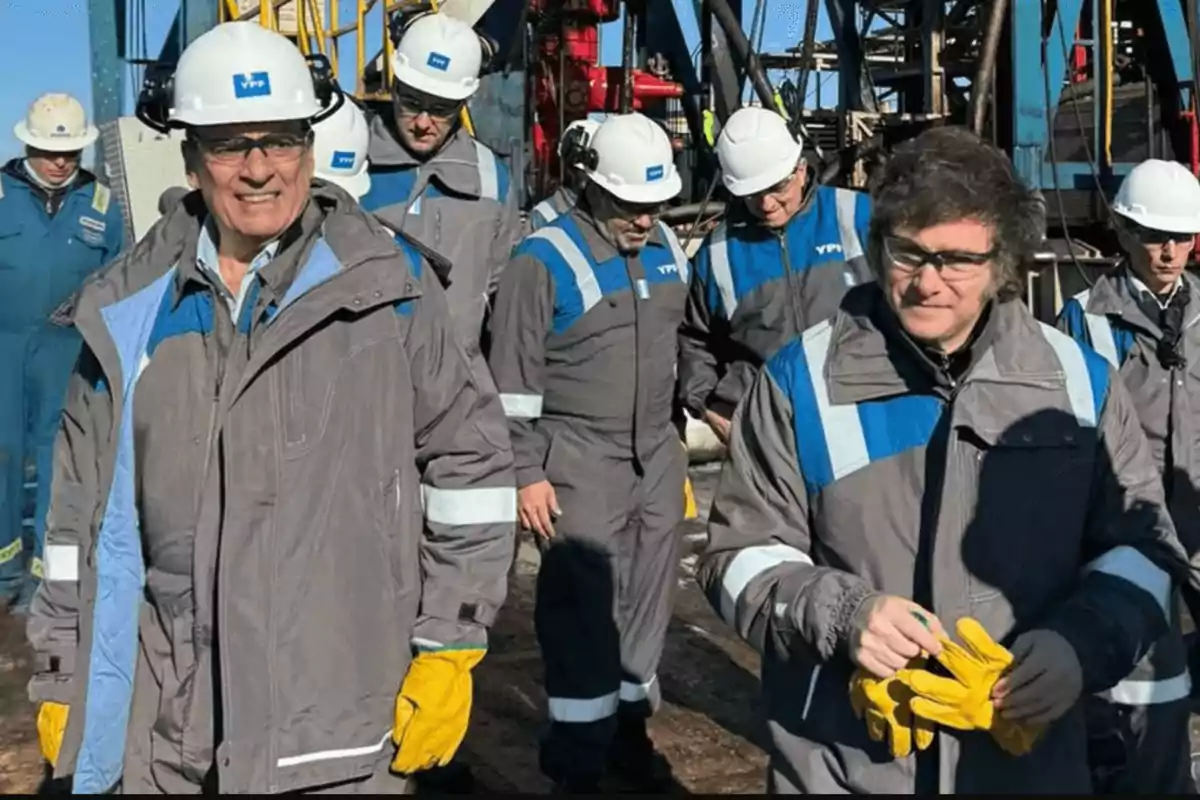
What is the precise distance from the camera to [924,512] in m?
1.99

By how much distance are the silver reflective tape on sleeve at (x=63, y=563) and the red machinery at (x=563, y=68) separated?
26.7ft

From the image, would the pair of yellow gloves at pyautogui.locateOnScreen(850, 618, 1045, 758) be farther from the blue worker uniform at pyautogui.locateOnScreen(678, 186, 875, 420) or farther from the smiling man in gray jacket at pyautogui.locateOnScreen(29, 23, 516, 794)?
the blue worker uniform at pyautogui.locateOnScreen(678, 186, 875, 420)

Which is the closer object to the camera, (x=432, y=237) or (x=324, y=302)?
(x=324, y=302)

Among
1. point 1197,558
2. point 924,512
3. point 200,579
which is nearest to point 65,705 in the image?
point 200,579

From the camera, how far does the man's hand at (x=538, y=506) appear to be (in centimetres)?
389

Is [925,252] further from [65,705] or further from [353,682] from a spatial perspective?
[65,705]

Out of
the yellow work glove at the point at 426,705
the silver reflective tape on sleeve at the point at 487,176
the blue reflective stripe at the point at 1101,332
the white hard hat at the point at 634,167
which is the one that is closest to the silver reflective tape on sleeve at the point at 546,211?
the silver reflective tape on sleeve at the point at 487,176

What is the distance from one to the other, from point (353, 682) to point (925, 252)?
3.69ft

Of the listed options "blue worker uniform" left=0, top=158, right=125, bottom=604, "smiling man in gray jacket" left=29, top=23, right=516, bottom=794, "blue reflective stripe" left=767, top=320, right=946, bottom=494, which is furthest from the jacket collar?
"blue worker uniform" left=0, top=158, right=125, bottom=604

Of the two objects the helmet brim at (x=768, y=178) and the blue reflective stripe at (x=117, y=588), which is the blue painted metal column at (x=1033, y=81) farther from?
the blue reflective stripe at (x=117, y=588)

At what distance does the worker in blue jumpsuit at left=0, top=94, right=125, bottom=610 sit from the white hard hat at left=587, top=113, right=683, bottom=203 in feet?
9.61

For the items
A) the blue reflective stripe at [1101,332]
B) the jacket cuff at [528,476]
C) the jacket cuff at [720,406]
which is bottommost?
the jacket cuff at [528,476]

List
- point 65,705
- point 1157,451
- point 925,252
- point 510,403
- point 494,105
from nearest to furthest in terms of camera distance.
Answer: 1. point 925,252
2. point 65,705
3. point 1157,451
4. point 510,403
5. point 494,105

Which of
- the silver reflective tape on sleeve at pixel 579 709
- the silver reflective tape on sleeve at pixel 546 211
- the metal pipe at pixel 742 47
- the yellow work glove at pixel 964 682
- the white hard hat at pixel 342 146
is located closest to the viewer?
the yellow work glove at pixel 964 682
